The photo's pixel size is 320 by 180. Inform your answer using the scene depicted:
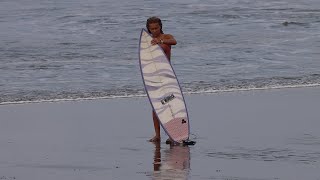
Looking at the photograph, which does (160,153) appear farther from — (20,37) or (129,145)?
(20,37)

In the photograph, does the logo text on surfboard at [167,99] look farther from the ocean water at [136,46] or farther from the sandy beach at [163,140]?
the ocean water at [136,46]

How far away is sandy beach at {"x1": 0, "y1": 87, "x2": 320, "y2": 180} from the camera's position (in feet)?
27.8

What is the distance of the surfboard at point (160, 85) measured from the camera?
10.6 m

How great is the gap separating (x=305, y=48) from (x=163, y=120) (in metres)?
9.89

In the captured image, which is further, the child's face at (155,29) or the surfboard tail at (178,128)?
the child's face at (155,29)

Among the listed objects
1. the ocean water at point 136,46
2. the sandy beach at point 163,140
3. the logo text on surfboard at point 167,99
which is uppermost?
the logo text on surfboard at point 167,99

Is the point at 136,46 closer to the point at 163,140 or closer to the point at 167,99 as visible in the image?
the point at 167,99

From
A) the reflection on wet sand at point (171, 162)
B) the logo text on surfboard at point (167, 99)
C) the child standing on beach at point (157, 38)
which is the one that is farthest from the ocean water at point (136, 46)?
the reflection on wet sand at point (171, 162)

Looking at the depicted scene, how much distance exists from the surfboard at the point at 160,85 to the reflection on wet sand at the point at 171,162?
1.67 ft

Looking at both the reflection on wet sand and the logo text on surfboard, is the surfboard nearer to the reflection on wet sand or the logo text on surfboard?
the logo text on surfboard

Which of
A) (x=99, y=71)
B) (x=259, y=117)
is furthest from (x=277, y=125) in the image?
(x=99, y=71)

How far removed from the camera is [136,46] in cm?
2112

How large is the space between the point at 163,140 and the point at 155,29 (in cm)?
110

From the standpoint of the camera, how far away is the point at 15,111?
12.6 meters
